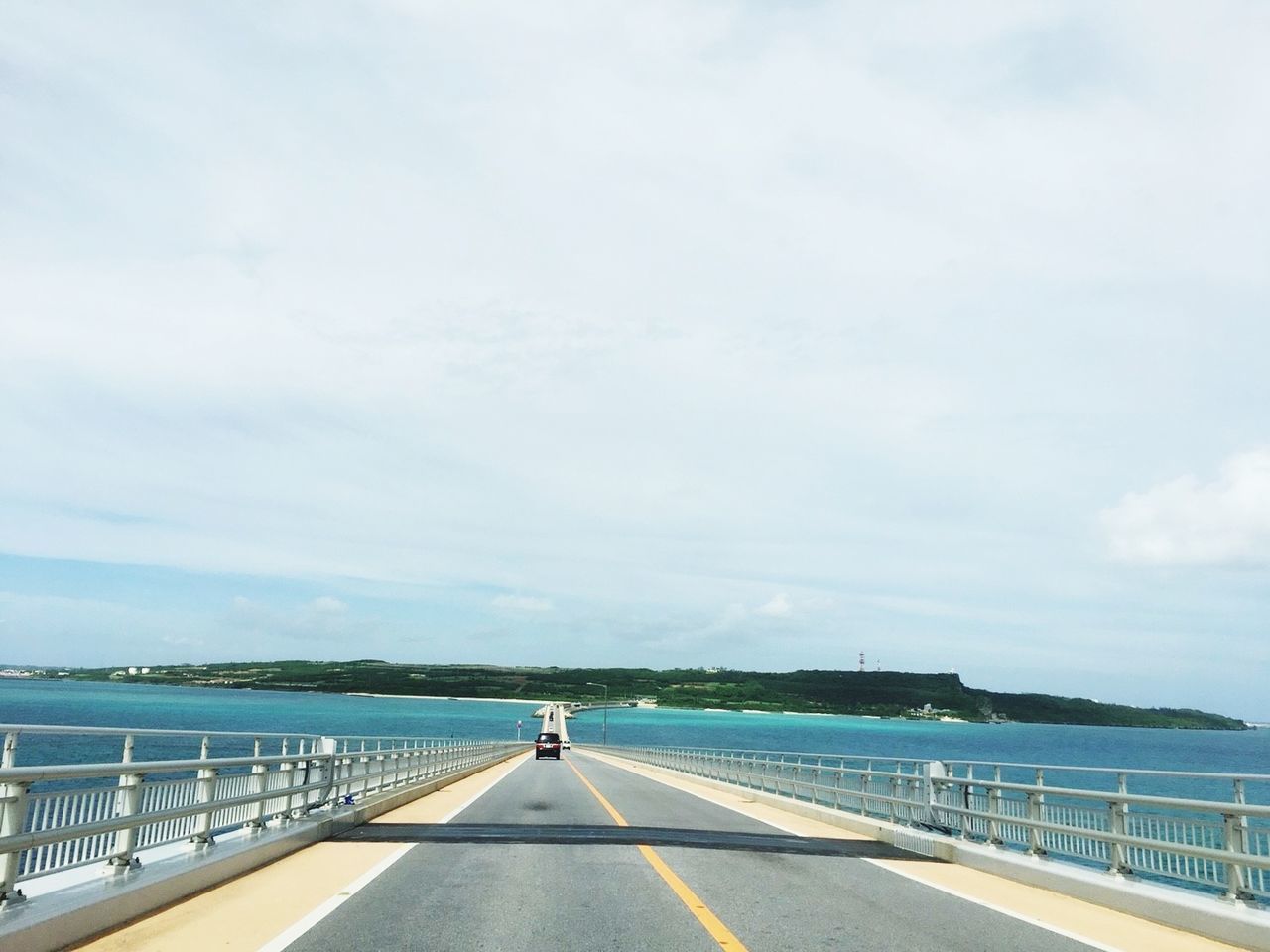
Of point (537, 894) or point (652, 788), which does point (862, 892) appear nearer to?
point (537, 894)

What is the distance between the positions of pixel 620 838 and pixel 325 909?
747 cm

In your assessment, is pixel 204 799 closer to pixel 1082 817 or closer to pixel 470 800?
pixel 1082 817

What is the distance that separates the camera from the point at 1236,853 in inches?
380

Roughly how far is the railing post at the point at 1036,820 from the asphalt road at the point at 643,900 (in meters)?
1.99

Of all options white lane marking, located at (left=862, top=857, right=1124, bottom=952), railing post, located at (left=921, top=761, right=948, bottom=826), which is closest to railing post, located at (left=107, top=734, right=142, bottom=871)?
white lane marking, located at (left=862, top=857, right=1124, bottom=952)

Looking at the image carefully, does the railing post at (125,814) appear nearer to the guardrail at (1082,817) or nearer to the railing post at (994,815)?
the guardrail at (1082,817)

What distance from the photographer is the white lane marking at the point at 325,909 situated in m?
7.85

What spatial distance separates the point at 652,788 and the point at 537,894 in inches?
961

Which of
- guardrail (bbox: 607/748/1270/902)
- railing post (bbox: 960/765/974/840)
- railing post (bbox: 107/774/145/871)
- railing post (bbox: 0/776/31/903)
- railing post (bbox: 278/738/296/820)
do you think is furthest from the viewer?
railing post (bbox: 960/765/974/840)

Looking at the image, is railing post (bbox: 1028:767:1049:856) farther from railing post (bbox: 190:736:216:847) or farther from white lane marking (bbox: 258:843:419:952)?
railing post (bbox: 190:736:216:847)

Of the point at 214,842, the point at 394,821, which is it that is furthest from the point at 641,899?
the point at 394,821

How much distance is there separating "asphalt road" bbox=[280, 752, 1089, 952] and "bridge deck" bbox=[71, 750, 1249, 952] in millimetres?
26

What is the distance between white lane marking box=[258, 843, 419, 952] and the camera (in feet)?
25.7

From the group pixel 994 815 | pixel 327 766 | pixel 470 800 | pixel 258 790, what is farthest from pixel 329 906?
pixel 470 800
